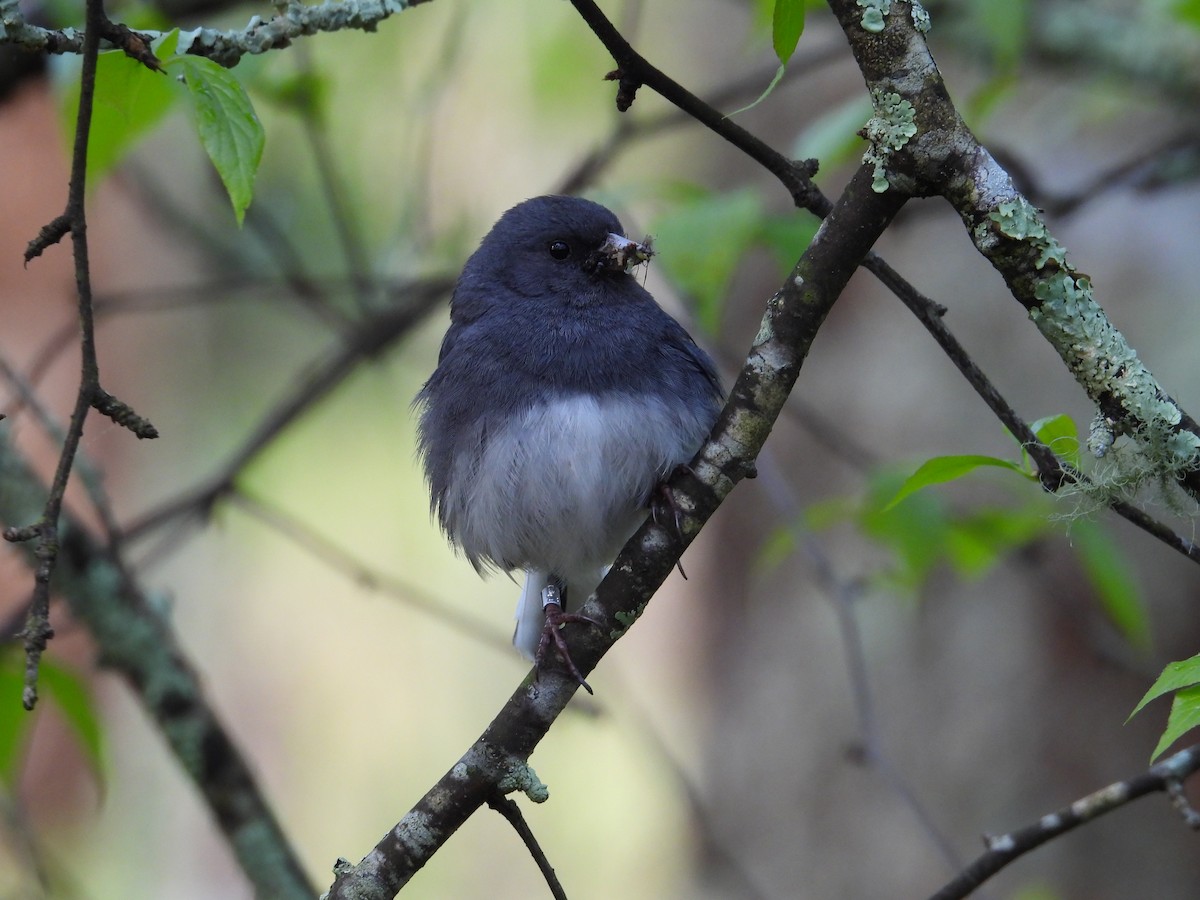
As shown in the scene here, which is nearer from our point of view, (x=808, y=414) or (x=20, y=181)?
(x=808, y=414)

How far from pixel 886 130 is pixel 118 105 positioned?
1.00 meters

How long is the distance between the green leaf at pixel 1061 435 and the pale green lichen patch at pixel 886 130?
417 millimetres

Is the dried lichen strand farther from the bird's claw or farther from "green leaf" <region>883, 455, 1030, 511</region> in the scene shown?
the bird's claw

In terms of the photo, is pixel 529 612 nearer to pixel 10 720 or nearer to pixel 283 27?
pixel 10 720

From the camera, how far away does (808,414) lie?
333 centimetres

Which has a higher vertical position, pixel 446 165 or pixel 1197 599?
pixel 446 165

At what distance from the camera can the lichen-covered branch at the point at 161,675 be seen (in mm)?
2717

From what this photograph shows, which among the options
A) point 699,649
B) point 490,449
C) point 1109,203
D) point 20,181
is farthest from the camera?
point 20,181

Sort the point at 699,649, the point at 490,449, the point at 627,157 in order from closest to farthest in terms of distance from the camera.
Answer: the point at 490,449 < the point at 699,649 < the point at 627,157

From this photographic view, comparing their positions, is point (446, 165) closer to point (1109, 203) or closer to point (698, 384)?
point (1109, 203)

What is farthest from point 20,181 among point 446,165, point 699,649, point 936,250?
point 936,250

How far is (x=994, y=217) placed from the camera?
151 cm

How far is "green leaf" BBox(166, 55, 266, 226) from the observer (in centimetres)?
154

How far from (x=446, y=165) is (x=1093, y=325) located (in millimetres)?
5223
